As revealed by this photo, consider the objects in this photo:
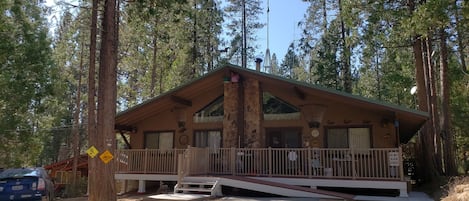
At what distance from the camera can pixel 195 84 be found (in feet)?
45.4

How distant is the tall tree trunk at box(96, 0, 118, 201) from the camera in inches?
336

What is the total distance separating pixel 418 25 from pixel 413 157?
8.08 meters

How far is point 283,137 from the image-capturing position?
13.8 metres

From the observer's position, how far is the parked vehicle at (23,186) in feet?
32.3

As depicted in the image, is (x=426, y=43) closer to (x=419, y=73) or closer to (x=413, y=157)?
(x=419, y=73)

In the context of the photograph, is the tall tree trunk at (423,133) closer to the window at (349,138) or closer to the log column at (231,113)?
the window at (349,138)

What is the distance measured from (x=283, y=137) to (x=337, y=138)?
184 centimetres

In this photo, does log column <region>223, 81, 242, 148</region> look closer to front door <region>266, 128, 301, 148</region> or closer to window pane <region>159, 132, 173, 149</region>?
front door <region>266, 128, 301, 148</region>

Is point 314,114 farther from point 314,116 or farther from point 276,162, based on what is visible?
point 276,162

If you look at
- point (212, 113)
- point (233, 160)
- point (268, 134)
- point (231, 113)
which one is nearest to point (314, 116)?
point (268, 134)

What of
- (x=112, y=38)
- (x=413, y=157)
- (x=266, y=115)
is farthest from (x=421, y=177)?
(x=112, y=38)

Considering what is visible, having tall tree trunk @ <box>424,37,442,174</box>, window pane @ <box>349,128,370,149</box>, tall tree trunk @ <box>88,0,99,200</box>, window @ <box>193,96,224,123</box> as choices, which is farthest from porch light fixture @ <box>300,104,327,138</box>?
tall tree trunk @ <box>88,0,99,200</box>

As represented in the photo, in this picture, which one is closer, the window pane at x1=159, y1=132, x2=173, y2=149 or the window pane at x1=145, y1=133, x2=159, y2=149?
the window pane at x1=159, y1=132, x2=173, y2=149

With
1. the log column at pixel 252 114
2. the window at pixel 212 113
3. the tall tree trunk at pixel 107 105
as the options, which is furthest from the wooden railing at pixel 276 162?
the tall tree trunk at pixel 107 105
